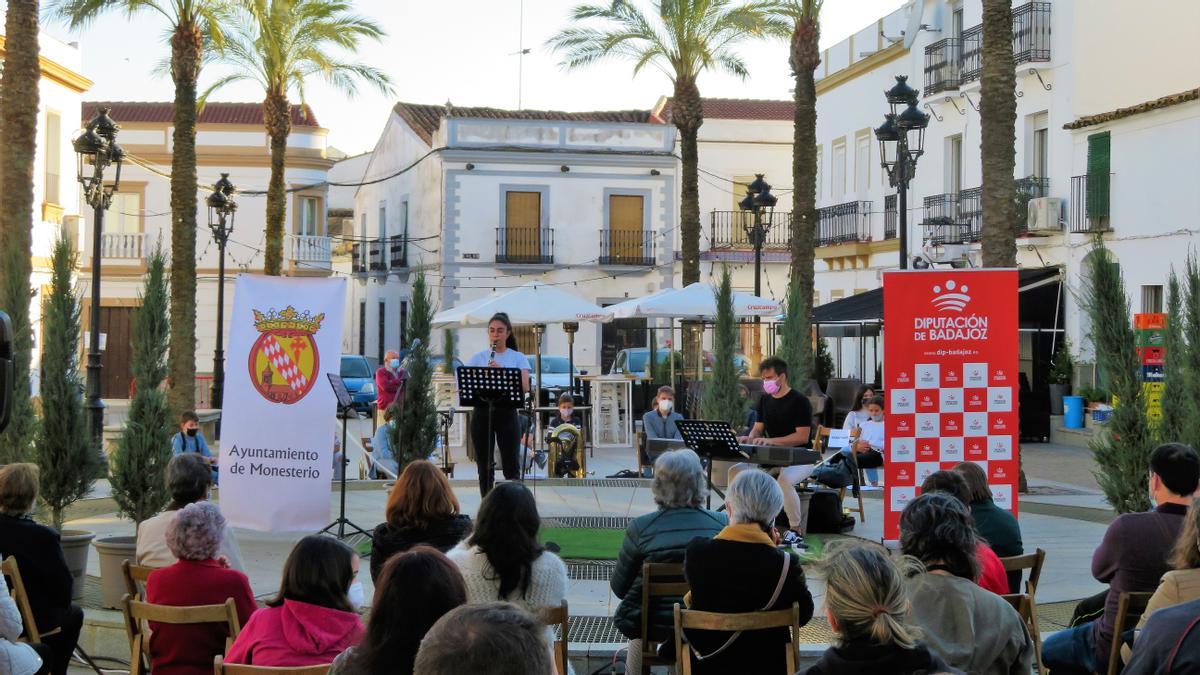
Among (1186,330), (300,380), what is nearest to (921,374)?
(1186,330)

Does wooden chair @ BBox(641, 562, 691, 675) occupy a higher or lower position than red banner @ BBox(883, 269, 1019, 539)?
lower

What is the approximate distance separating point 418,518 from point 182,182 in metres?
16.5

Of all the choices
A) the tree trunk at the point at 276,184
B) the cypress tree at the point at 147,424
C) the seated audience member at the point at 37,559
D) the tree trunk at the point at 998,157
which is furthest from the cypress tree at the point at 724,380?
the tree trunk at the point at 276,184

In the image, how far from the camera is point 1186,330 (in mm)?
11078

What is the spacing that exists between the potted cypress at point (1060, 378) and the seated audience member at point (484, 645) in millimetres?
24212

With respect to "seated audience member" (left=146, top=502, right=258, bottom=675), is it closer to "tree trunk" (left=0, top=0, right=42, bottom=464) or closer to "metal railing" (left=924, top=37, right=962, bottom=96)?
"tree trunk" (left=0, top=0, right=42, bottom=464)

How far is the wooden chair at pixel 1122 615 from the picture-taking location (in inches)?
237

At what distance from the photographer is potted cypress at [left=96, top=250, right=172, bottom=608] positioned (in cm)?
1021

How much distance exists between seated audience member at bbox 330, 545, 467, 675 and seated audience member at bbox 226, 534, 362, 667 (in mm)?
851

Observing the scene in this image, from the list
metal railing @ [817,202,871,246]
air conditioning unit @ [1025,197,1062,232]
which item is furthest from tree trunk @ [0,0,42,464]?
metal railing @ [817,202,871,246]

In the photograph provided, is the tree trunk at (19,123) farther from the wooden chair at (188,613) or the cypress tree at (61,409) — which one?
the wooden chair at (188,613)

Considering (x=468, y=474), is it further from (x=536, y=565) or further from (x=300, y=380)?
(x=536, y=565)

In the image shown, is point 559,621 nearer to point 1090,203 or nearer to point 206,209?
point 1090,203

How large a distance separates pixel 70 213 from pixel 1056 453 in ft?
72.4
